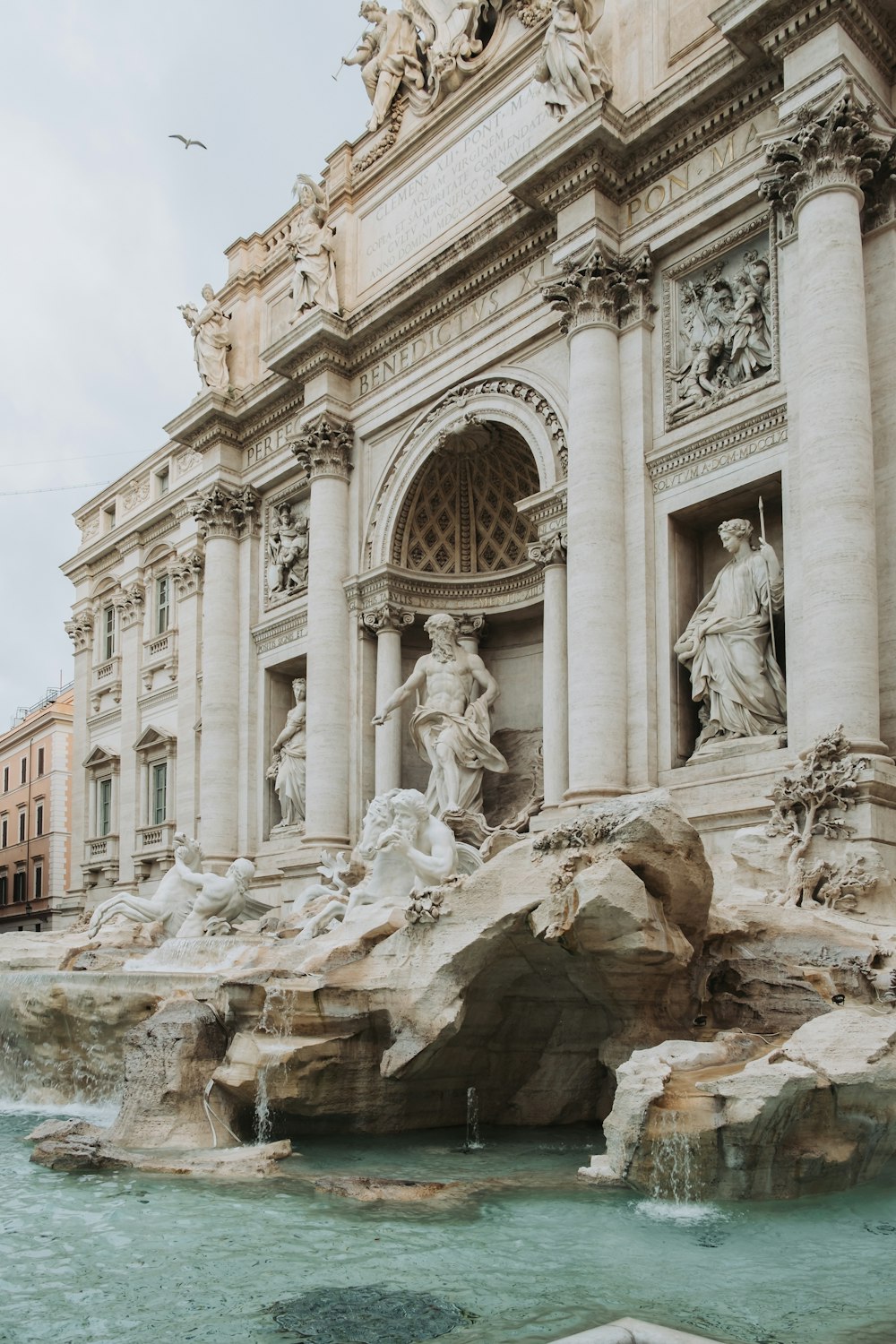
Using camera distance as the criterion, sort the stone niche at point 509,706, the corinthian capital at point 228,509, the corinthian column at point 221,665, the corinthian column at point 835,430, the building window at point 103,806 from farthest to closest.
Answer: the building window at point 103,806
the corinthian capital at point 228,509
the corinthian column at point 221,665
the stone niche at point 509,706
the corinthian column at point 835,430

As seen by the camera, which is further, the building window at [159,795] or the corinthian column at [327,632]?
the building window at [159,795]

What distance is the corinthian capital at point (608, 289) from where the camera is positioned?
53.4 ft

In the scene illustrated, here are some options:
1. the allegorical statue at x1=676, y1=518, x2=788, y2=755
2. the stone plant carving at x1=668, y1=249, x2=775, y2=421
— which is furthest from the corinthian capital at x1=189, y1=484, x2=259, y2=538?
the allegorical statue at x1=676, y1=518, x2=788, y2=755

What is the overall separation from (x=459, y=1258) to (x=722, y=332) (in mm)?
12007

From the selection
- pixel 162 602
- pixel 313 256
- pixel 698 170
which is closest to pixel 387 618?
pixel 313 256

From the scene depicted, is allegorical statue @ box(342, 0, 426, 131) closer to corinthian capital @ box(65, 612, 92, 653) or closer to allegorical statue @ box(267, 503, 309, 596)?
allegorical statue @ box(267, 503, 309, 596)

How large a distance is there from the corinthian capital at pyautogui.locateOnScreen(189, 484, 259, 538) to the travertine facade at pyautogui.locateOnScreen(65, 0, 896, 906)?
64 millimetres

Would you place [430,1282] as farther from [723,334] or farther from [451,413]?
[451,413]

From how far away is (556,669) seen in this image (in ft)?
55.1

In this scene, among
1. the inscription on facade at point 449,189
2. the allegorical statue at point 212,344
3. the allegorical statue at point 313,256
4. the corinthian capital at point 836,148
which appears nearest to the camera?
the corinthian capital at point 836,148

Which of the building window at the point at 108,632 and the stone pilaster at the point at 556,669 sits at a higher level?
the building window at the point at 108,632

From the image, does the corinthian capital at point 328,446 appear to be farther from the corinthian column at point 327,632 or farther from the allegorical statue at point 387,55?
the allegorical statue at point 387,55

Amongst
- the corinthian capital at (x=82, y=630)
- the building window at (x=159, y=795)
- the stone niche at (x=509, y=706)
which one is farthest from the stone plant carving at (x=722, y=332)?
the corinthian capital at (x=82, y=630)

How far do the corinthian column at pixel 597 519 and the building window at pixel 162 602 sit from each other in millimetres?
15027
